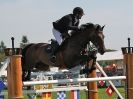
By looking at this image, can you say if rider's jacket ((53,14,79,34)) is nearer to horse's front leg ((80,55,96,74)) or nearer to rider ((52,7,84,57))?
rider ((52,7,84,57))

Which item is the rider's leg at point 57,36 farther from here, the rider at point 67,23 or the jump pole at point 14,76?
the jump pole at point 14,76

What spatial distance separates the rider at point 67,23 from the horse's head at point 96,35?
234mm

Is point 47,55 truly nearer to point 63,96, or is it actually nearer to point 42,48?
point 42,48

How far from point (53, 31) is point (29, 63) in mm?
905

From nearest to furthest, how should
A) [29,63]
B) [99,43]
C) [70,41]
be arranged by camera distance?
[99,43] → [70,41] → [29,63]

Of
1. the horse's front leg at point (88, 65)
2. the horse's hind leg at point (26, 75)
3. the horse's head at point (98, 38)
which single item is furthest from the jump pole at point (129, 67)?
the horse's hind leg at point (26, 75)

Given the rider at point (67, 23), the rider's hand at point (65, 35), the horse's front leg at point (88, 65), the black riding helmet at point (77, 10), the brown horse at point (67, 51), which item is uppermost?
the black riding helmet at point (77, 10)

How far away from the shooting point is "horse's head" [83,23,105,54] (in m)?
8.57

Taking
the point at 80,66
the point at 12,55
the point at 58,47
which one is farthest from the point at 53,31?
the point at 12,55

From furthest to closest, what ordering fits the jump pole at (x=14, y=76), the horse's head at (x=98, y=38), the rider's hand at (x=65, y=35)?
the rider's hand at (x=65, y=35) → the horse's head at (x=98, y=38) → the jump pole at (x=14, y=76)

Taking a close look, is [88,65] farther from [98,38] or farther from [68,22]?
[68,22]

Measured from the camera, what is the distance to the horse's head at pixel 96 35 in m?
8.57

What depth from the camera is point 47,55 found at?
9.60 metres

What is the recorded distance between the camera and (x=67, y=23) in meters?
9.11
